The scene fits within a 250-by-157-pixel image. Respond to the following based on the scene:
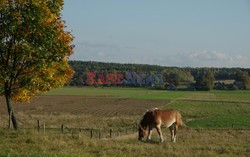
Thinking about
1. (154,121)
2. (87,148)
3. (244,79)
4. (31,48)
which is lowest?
(87,148)

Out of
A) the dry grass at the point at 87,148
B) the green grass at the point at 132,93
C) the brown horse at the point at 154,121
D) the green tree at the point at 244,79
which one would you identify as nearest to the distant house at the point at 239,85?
the green tree at the point at 244,79

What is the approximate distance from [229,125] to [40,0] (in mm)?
33904

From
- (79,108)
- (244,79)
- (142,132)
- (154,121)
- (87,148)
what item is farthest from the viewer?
(244,79)

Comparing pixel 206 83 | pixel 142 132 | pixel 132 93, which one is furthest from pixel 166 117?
pixel 206 83

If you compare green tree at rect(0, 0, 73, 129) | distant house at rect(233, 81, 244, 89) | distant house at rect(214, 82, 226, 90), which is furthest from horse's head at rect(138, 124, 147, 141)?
distant house at rect(233, 81, 244, 89)

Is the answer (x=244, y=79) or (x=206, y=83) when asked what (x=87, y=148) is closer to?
(x=206, y=83)

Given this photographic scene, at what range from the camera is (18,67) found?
2214 cm

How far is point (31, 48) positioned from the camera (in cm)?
2070

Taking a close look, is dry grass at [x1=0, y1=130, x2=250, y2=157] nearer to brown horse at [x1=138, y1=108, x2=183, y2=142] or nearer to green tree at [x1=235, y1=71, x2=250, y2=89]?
brown horse at [x1=138, y1=108, x2=183, y2=142]

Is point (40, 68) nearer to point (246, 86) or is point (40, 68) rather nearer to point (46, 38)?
point (46, 38)

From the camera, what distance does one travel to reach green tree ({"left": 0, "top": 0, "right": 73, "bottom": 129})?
20.5 meters

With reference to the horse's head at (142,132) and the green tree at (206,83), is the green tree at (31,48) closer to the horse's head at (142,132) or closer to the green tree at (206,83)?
the horse's head at (142,132)

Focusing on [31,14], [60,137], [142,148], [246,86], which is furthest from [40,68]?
[246,86]

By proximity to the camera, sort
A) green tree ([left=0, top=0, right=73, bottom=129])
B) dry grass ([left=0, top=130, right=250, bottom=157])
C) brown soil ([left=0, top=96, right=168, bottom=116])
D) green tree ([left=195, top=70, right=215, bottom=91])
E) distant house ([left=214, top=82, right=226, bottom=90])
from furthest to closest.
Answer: distant house ([left=214, top=82, right=226, bottom=90]), green tree ([left=195, top=70, right=215, bottom=91]), brown soil ([left=0, top=96, right=168, bottom=116]), green tree ([left=0, top=0, right=73, bottom=129]), dry grass ([left=0, top=130, right=250, bottom=157])
